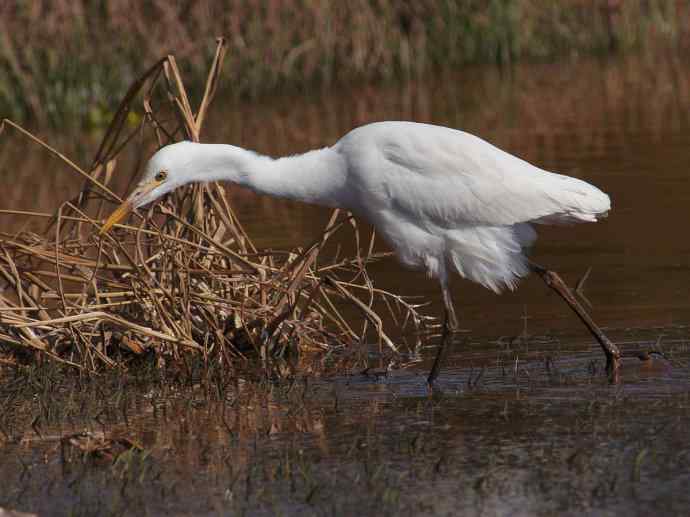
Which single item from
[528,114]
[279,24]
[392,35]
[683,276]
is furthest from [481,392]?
[392,35]

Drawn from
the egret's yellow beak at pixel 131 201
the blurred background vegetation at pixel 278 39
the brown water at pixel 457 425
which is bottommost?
Answer: the brown water at pixel 457 425

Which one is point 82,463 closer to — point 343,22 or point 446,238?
point 446,238

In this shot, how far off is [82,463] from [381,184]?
6.67 feet

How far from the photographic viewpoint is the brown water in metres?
5.32

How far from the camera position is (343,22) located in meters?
20.7

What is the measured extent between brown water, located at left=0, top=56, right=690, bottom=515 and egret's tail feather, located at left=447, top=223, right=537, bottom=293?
16.5 inches

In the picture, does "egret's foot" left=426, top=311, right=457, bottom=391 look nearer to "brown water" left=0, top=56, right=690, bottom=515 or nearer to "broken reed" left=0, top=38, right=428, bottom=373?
"brown water" left=0, top=56, right=690, bottom=515

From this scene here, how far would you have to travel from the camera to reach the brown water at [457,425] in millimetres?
5316

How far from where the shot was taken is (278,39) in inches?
792

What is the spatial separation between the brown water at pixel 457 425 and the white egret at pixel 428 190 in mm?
406

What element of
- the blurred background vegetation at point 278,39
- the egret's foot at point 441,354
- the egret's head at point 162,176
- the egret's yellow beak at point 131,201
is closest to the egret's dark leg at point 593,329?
the egret's foot at point 441,354

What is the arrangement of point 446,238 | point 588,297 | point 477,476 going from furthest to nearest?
1. point 588,297
2. point 446,238
3. point 477,476

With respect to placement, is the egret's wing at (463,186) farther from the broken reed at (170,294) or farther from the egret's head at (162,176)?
the egret's head at (162,176)

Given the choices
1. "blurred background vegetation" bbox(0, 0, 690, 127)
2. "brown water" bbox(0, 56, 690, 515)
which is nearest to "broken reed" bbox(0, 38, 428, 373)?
"brown water" bbox(0, 56, 690, 515)
